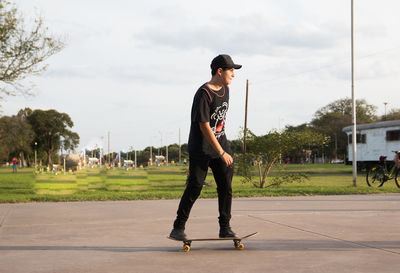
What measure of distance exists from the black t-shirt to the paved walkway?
3.32ft

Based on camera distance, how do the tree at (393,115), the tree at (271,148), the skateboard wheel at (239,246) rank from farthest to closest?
the tree at (393,115), the tree at (271,148), the skateboard wheel at (239,246)

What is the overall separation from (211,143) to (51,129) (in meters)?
87.5

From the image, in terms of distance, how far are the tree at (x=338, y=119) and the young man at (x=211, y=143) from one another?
257ft

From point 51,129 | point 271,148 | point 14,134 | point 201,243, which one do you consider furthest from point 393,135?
point 51,129

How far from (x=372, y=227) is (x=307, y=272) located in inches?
114

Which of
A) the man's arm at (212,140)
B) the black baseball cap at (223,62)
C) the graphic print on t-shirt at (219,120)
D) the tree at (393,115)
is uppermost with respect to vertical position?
the tree at (393,115)

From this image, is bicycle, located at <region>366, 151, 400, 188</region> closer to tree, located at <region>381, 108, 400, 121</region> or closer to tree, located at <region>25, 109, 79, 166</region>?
tree, located at <region>381, 108, 400, 121</region>

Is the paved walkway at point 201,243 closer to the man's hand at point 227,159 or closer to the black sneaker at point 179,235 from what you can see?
the black sneaker at point 179,235

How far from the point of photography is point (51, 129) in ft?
288

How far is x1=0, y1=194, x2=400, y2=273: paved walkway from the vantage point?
4020 millimetres

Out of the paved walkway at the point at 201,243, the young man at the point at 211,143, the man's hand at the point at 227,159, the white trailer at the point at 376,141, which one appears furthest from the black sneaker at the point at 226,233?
the white trailer at the point at 376,141

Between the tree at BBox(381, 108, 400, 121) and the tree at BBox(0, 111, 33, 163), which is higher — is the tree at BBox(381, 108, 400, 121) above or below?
above

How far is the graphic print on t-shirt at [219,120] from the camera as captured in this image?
15.8ft

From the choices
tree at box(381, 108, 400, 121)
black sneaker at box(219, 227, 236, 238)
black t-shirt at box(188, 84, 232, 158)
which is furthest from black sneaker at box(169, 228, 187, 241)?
tree at box(381, 108, 400, 121)
